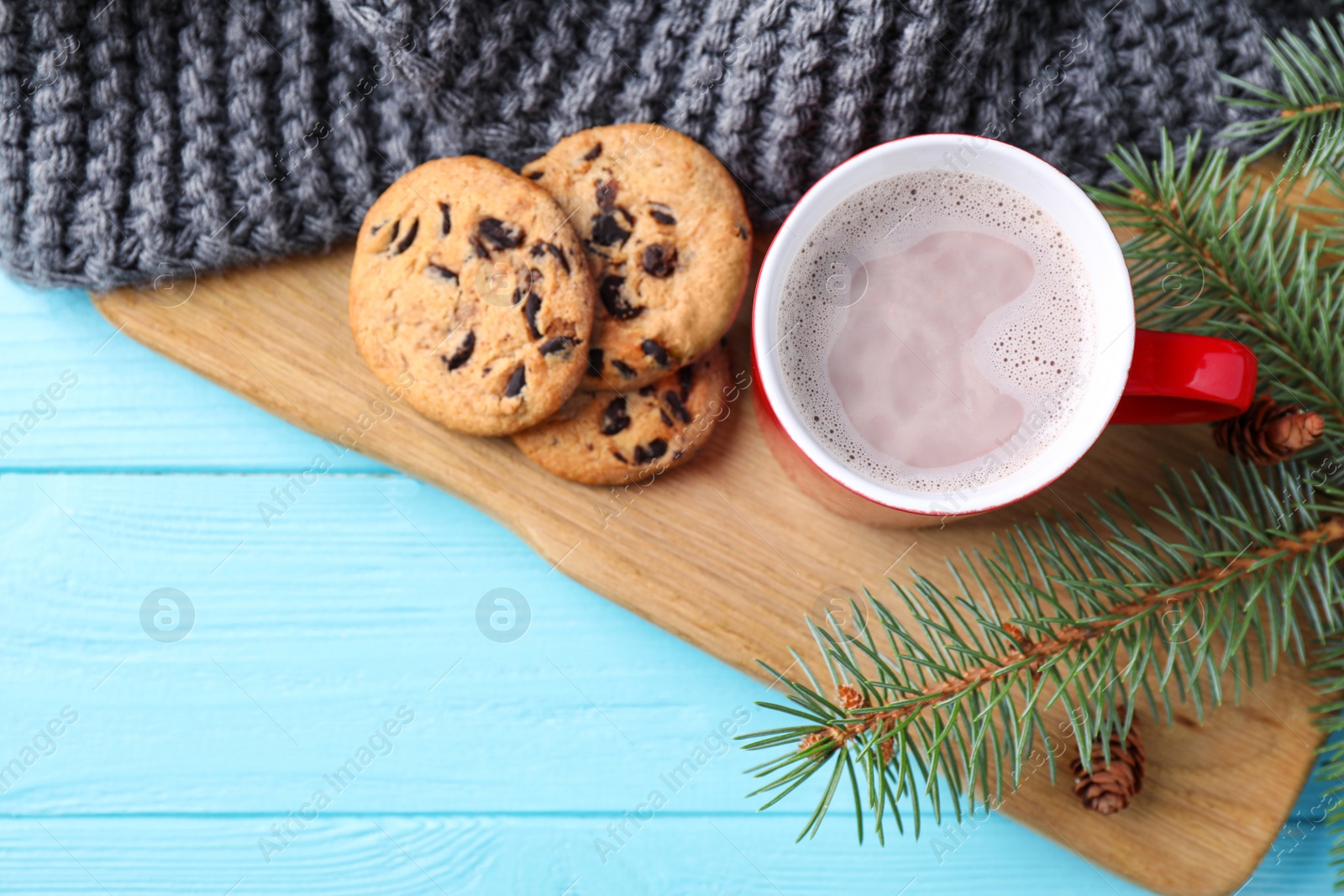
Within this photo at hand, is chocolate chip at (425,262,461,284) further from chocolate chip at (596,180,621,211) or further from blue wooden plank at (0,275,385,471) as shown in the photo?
blue wooden plank at (0,275,385,471)

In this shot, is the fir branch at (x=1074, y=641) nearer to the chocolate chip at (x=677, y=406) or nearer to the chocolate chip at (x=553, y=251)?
the chocolate chip at (x=677, y=406)

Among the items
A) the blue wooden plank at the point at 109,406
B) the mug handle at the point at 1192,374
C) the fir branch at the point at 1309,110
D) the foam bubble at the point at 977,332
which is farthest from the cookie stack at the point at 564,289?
the fir branch at the point at 1309,110

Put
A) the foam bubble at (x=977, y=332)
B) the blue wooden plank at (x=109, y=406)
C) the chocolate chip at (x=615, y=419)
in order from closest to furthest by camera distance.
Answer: the foam bubble at (x=977, y=332) < the chocolate chip at (x=615, y=419) < the blue wooden plank at (x=109, y=406)

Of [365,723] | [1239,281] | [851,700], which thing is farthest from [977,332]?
[365,723]

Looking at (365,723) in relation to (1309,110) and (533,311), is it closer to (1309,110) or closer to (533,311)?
(533,311)

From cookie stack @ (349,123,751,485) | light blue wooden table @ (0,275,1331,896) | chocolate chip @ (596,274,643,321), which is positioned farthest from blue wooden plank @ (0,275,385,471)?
chocolate chip @ (596,274,643,321)
